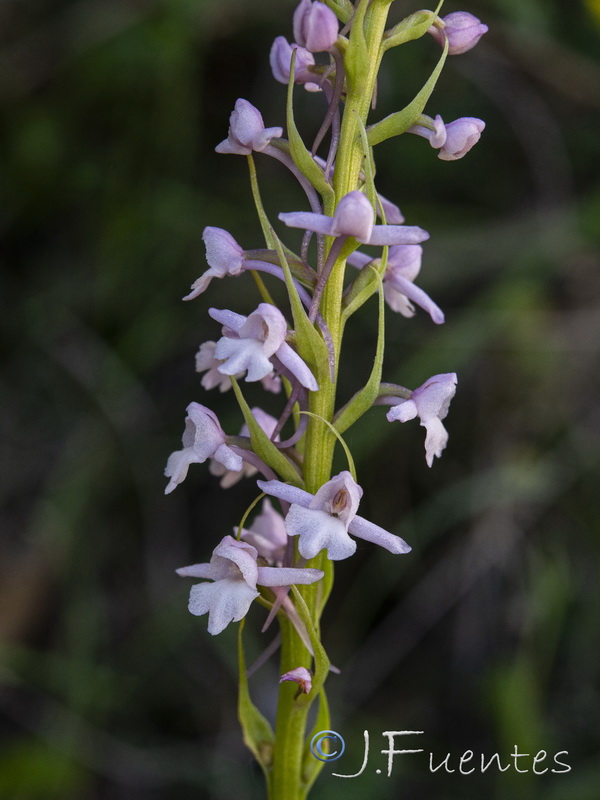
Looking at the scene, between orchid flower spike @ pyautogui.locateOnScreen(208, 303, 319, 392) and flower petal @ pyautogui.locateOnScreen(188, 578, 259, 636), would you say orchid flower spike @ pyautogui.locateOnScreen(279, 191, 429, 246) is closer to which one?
orchid flower spike @ pyautogui.locateOnScreen(208, 303, 319, 392)

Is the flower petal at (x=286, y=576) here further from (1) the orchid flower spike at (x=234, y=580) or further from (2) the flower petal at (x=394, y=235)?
(2) the flower petal at (x=394, y=235)

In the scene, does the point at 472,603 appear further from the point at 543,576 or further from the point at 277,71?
the point at 277,71

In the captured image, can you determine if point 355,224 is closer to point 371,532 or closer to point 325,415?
point 325,415

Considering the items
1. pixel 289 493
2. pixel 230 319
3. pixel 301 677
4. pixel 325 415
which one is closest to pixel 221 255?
pixel 230 319

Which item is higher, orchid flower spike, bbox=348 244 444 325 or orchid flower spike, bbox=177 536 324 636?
orchid flower spike, bbox=348 244 444 325

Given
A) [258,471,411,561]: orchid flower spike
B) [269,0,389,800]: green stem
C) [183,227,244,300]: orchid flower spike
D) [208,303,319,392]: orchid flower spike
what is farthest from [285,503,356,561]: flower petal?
[183,227,244,300]: orchid flower spike
